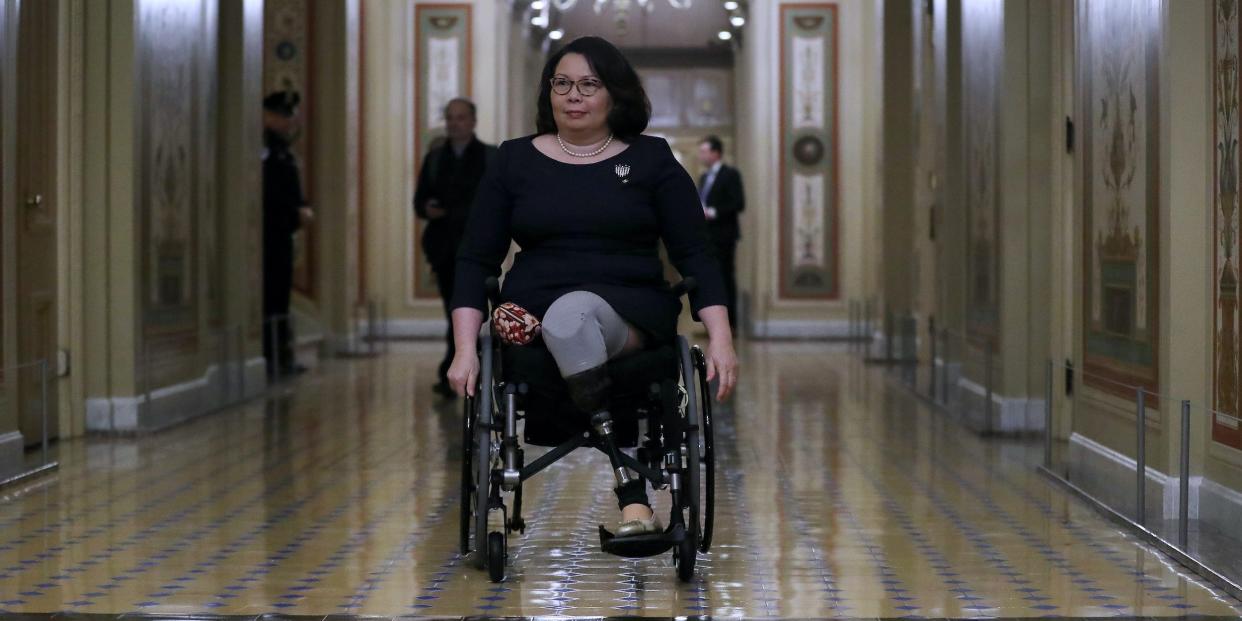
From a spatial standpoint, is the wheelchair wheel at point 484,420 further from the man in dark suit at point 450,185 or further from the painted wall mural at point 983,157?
the man in dark suit at point 450,185

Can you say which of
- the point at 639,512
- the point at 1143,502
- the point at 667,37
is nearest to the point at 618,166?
the point at 639,512

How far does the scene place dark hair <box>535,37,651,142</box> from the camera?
3996 millimetres

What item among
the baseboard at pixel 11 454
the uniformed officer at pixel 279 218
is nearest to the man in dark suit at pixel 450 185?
the uniformed officer at pixel 279 218

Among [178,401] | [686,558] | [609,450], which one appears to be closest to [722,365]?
[609,450]

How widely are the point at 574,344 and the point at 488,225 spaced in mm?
464

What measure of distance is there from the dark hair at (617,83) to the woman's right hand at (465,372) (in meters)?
0.56

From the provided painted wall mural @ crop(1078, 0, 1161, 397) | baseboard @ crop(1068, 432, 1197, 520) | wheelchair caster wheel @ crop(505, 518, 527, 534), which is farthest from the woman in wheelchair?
painted wall mural @ crop(1078, 0, 1161, 397)

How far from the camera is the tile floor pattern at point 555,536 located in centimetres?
371

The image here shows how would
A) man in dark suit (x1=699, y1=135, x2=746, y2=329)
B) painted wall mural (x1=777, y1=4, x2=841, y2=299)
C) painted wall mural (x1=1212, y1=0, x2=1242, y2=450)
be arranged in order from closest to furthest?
1. painted wall mural (x1=1212, y1=0, x2=1242, y2=450)
2. man in dark suit (x1=699, y1=135, x2=746, y2=329)
3. painted wall mural (x1=777, y1=4, x2=841, y2=299)

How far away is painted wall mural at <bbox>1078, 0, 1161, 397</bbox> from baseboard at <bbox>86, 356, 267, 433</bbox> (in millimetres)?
3638

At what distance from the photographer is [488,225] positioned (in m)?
4.04

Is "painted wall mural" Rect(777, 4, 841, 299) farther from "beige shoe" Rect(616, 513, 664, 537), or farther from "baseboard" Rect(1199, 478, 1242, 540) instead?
"beige shoe" Rect(616, 513, 664, 537)

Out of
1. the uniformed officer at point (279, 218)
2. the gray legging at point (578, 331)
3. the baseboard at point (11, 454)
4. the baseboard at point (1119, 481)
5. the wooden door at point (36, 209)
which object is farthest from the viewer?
the uniformed officer at point (279, 218)

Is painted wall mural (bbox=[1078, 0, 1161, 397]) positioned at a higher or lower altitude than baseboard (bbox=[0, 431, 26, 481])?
higher
